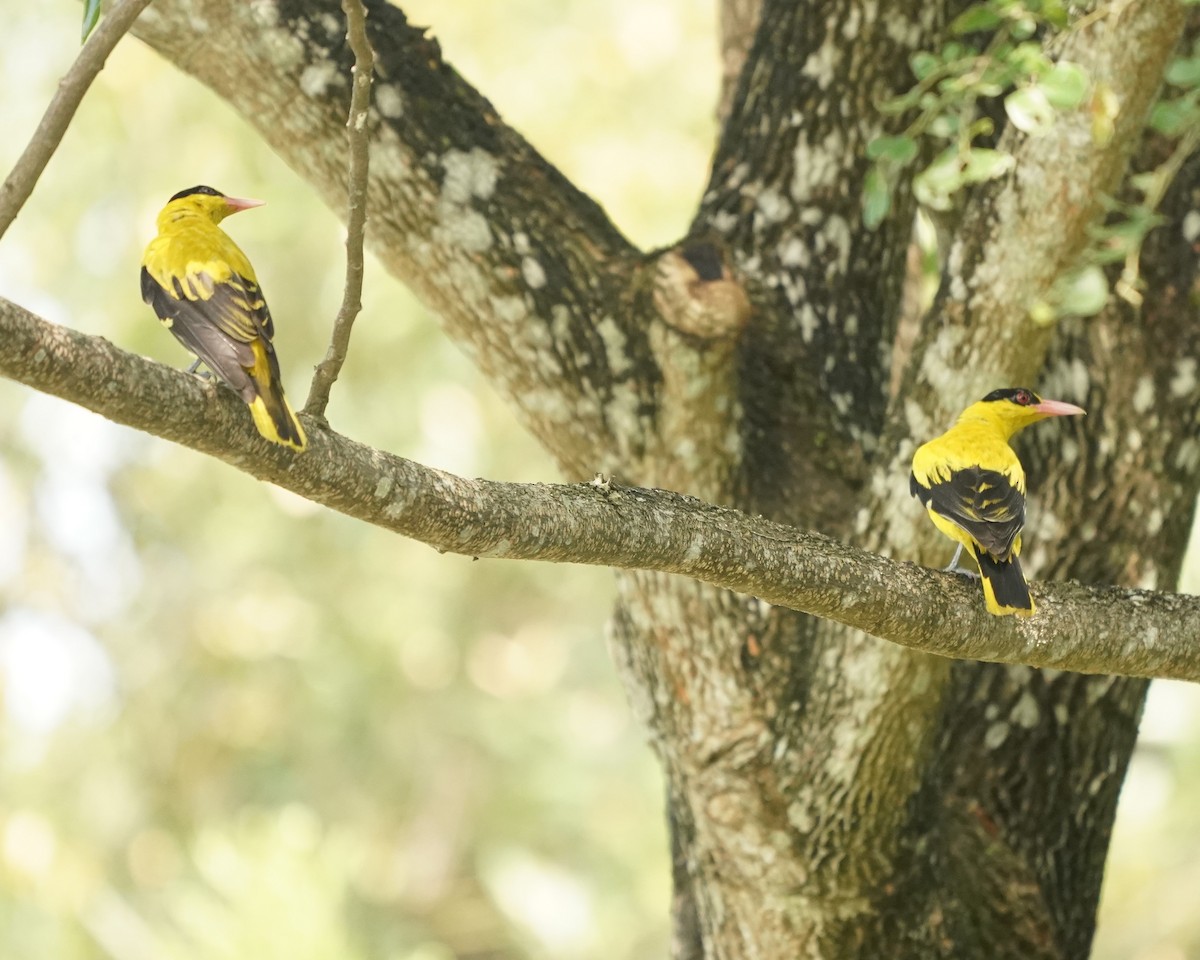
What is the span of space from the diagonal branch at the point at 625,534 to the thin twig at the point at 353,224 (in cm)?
12

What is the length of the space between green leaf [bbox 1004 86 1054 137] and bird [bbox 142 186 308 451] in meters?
1.62

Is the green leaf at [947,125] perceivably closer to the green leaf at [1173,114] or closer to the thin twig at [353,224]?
the green leaf at [1173,114]

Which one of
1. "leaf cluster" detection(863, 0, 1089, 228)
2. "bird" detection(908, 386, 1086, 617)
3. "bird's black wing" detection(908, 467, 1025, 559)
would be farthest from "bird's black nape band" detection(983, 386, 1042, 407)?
"leaf cluster" detection(863, 0, 1089, 228)

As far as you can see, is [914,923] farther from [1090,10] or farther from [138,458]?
[138,458]

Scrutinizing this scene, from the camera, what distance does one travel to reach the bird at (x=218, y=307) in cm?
244

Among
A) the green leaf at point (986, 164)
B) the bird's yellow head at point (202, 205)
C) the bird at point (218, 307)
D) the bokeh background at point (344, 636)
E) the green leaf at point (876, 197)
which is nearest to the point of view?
the bird at point (218, 307)

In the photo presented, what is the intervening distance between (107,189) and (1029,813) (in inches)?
333

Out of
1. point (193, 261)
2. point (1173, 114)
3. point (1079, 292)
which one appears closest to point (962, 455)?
point (1079, 292)

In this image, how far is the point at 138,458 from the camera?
12.5 m

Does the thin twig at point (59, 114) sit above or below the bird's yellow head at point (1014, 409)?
below

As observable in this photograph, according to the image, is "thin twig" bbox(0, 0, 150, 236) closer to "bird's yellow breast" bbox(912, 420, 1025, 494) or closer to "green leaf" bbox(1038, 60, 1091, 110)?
"green leaf" bbox(1038, 60, 1091, 110)

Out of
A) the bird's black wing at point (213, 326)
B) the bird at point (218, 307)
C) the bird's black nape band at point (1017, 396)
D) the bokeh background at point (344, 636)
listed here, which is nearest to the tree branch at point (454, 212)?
the bird at point (218, 307)

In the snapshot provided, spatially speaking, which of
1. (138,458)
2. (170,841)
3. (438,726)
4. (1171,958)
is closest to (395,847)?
(438,726)

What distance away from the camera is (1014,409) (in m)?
3.55
